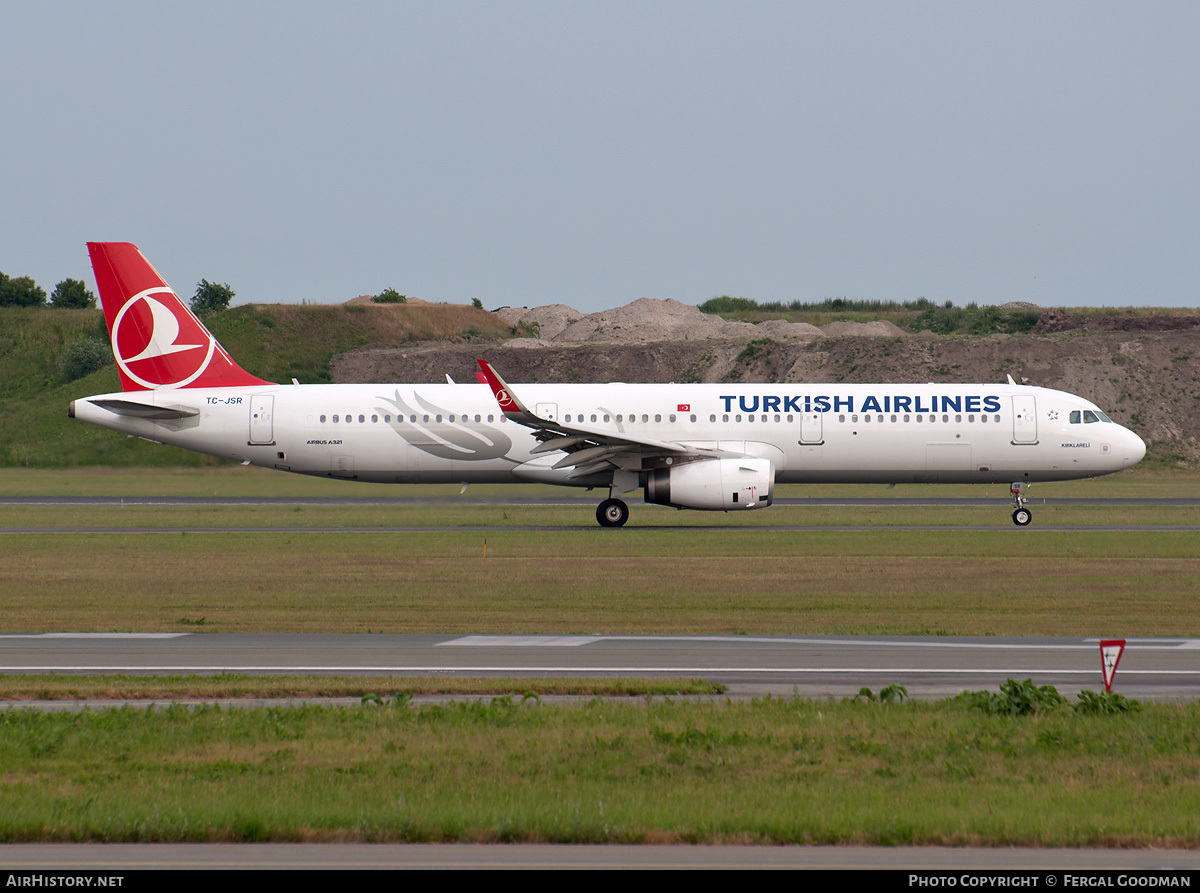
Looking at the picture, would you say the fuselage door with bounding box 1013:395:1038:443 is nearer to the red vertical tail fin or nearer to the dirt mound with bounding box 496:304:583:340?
the red vertical tail fin

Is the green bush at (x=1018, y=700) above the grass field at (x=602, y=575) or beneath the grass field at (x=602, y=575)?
above

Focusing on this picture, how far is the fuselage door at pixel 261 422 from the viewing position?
37.8 meters

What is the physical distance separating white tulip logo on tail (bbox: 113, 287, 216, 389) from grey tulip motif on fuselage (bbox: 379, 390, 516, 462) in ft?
22.8

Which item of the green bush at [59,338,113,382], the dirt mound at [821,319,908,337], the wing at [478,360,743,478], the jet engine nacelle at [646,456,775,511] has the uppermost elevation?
the dirt mound at [821,319,908,337]

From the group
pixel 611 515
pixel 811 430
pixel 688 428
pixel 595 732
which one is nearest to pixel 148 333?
pixel 611 515

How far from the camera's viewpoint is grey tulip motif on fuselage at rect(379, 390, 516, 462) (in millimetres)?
37156

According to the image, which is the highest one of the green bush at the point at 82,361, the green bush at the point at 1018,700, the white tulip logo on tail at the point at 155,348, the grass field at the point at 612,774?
A: the green bush at the point at 82,361

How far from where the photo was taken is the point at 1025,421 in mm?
37406

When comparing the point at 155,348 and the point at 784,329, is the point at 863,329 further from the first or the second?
the point at 155,348

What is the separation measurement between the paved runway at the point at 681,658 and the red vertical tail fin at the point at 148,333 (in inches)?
901

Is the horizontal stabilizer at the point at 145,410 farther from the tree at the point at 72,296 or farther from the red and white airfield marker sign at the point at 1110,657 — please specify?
the tree at the point at 72,296

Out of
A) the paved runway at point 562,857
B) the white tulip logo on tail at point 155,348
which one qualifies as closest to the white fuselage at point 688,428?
the white tulip logo on tail at point 155,348

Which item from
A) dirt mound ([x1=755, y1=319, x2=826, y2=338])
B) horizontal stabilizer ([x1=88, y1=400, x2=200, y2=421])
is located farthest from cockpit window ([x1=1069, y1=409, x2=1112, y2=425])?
Answer: dirt mound ([x1=755, y1=319, x2=826, y2=338])

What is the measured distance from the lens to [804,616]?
18484 millimetres
